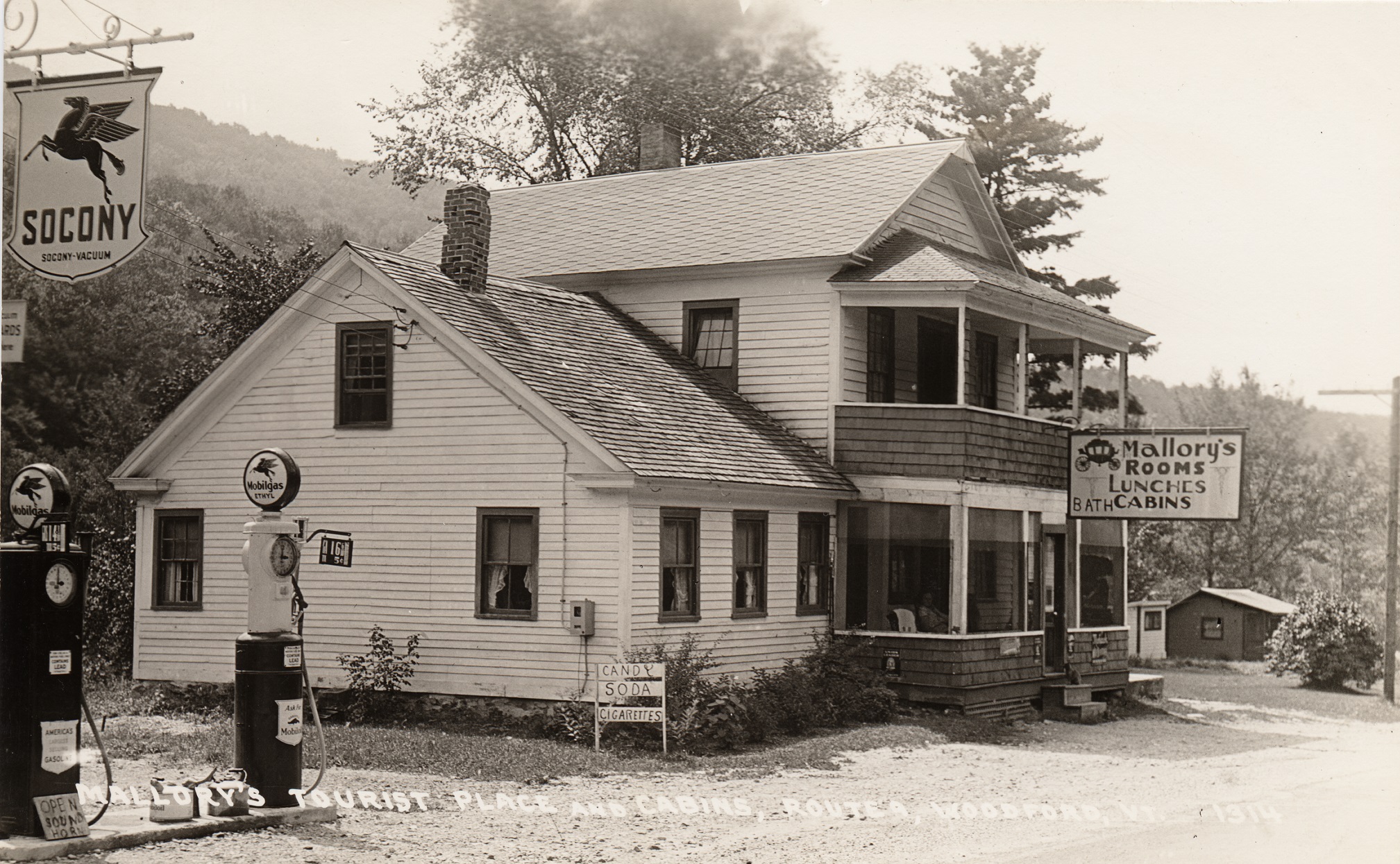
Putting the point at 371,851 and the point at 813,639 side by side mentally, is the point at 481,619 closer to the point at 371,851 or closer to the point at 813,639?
the point at 813,639

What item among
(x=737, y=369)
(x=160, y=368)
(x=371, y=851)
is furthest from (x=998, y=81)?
(x=371, y=851)

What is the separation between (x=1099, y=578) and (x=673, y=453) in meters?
10.2

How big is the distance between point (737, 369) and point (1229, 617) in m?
27.0

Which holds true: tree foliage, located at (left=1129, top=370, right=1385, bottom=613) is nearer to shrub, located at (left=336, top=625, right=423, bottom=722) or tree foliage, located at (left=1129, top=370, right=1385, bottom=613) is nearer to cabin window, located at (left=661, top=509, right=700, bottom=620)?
cabin window, located at (left=661, top=509, right=700, bottom=620)

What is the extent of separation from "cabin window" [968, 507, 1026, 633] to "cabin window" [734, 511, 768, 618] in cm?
316

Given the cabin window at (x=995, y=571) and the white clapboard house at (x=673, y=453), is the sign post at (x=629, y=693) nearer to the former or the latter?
the white clapboard house at (x=673, y=453)

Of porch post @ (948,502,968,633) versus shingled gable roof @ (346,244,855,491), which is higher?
shingled gable roof @ (346,244,855,491)

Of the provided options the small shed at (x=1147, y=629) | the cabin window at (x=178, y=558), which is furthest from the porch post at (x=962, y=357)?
the small shed at (x=1147, y=629)

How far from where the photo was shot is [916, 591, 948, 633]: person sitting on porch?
67.7 ft

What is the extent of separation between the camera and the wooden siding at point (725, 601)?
17250mm

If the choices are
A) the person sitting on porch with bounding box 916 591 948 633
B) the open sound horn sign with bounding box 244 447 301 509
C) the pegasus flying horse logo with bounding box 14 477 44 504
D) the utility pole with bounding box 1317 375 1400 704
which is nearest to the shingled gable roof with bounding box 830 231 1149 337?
the person sitting on porch with bounding box 916 591 948 633

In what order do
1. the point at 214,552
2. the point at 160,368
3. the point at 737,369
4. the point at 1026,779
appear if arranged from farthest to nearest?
the point at 160,368 → the point at 737,369 → the point at 214,552 → the point at 1026,779

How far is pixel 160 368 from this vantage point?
37.2 metres

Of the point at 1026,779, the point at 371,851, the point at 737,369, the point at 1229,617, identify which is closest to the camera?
the point at 371,851
